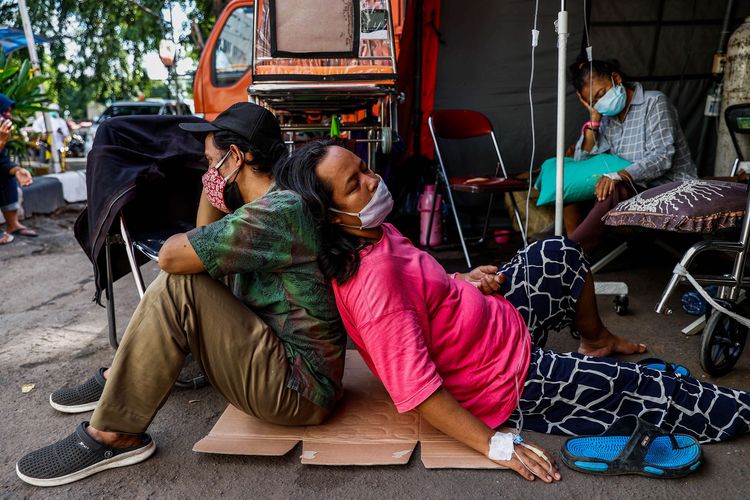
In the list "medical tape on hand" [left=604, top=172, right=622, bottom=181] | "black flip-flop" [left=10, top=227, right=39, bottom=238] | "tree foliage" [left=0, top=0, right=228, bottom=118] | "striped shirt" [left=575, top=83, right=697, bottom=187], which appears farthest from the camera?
"tree foliage" [left=0, top=0, right=228, bottom=118]

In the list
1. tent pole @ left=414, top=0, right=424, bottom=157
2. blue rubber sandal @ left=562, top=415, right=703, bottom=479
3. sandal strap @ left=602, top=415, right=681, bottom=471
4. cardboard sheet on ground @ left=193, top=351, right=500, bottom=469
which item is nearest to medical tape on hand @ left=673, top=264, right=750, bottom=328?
blue rubber sandal @ left=562, top=415, right=703, bottom=479

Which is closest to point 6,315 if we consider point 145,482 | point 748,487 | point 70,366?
point 70,366

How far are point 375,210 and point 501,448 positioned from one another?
799 mm

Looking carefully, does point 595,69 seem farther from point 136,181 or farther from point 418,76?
point 136,181

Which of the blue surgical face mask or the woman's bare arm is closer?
the woman's bare arm

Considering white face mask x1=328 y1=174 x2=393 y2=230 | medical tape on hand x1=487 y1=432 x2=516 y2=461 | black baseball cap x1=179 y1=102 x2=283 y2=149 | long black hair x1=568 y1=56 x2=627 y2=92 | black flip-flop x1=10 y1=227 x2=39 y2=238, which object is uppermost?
long black hair x1=568 y1=56 x2=627 y2=92

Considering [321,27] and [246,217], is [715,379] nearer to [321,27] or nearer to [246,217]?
[246,217]

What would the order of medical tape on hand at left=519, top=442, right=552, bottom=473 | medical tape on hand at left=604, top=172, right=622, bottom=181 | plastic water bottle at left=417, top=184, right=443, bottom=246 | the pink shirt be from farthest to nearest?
plastic water bottle at left=417, top=184, right=443, bottom=246, medical tape on hand at left=604, top=172, right=622, bottom=181, medical tape on hand at left=519, top=442, right=552, bottom=473, the pink shirt

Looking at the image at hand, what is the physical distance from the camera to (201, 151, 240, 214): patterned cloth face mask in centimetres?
203

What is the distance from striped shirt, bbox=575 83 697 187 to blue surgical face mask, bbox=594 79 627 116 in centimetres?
12

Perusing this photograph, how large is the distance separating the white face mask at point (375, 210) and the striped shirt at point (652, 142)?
2.39 metres

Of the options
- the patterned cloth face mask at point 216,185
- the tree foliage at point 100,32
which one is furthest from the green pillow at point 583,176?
the tree foliage at point 100,32

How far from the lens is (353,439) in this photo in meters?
1.97

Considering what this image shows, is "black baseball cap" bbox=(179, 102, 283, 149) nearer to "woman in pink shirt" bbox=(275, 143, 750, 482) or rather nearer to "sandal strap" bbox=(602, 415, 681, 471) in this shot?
"woman in pink shirt" bbox=(275, 143, 750, 482)
